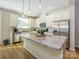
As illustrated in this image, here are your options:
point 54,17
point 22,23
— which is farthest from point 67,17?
point 22,23

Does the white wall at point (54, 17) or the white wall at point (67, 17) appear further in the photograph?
the white wall at point (54, 17)

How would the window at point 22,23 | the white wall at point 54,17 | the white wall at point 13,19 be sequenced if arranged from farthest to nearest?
the window at point 22,23 < the white wall at point 13,19 < the white wall at point 54,17

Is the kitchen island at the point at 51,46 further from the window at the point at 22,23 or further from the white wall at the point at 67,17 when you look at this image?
the window at the point at 22,23

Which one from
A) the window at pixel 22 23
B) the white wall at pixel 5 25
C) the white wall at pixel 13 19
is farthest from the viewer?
the window at pixel 22 23

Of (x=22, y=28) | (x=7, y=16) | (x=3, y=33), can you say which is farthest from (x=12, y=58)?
(x=22, y=28)

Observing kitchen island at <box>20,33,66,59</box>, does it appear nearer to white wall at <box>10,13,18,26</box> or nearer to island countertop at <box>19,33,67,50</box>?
island countertop at <box>19,33,67,50</box>

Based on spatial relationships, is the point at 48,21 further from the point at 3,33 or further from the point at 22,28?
the point at 3,33

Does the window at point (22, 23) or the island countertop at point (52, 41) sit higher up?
the window at point (22, 23)

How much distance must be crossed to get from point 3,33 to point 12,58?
4.39 metres

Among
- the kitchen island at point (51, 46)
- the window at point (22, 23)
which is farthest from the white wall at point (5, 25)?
the kitchen island at point (51, 46)

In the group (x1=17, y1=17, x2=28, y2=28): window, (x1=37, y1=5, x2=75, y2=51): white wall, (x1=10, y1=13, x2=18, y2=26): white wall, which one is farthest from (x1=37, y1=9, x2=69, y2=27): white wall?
(x1=10, y1=13, x2=18, y2=26): white wall

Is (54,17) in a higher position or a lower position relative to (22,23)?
higher

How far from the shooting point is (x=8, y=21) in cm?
898

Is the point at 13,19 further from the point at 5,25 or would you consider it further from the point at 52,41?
the point at 52,41
